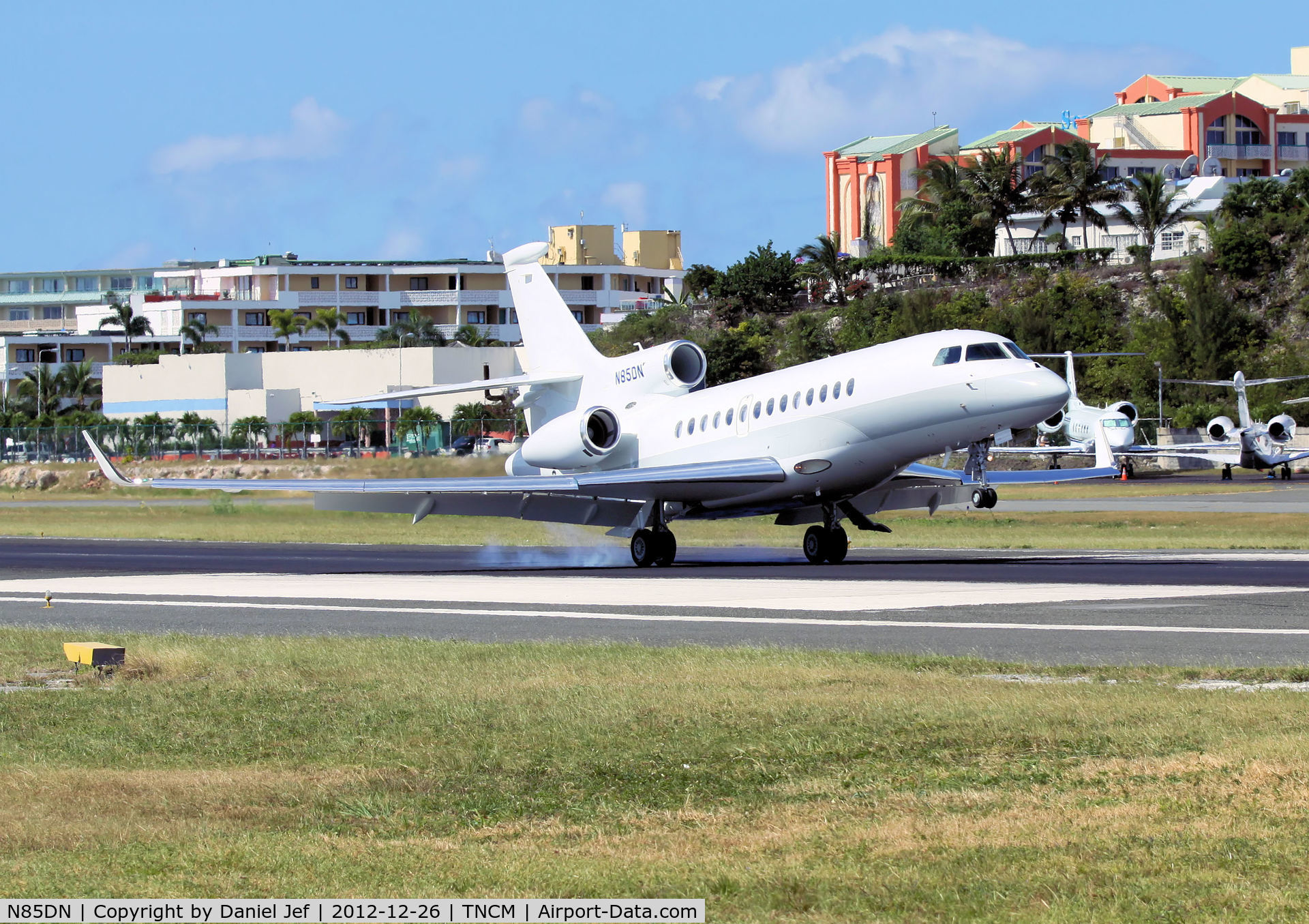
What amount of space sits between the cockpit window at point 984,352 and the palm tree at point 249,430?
68.8 metres

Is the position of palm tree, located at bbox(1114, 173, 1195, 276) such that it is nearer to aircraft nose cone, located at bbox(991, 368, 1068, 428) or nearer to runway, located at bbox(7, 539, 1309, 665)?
runway, located at bbox(7, 539, 1309, 665)

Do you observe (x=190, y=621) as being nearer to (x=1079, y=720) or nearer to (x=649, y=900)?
(x=1079, y=720)

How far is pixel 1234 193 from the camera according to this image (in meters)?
115

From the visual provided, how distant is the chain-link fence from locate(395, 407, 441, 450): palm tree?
8 cm

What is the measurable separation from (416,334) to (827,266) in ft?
158

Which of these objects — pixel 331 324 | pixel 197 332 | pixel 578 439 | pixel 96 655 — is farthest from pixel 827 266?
pixel 96 655

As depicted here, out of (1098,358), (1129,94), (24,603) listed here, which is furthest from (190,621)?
(1129,94)

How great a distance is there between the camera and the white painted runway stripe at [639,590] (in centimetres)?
2342

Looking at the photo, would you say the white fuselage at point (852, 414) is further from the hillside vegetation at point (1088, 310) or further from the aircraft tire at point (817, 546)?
the hillside vegetation at point (1088, 310)

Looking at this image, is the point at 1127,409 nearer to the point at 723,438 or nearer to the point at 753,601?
the point at 723,438

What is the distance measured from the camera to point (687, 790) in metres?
10.2

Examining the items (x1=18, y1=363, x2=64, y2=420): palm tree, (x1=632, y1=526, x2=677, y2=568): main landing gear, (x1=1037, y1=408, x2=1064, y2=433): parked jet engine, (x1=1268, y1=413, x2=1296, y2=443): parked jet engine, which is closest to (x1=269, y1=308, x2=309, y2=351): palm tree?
(x1=18, y1=363, x2=64, y2=420): palm tree

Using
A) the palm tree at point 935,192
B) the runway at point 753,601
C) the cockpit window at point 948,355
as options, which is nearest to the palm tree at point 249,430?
the palm tree at point 935,192

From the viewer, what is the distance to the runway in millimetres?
18672
